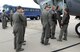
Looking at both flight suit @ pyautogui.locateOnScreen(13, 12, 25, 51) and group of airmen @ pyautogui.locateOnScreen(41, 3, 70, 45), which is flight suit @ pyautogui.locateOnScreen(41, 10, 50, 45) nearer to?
group of airmen @ pyautogui.locateOnScreen(41, 3, 70, 45)

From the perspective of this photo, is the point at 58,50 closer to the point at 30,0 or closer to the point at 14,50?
the point at 14,50

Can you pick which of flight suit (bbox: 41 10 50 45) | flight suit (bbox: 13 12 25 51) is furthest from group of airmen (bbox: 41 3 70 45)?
flight suit (bbox: 13 12 25 51)

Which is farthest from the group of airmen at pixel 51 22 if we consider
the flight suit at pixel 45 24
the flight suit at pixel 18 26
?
the flight suit at pixel 18 26

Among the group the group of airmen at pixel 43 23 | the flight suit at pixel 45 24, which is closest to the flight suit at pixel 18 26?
the group of airmen at pixel 43 23

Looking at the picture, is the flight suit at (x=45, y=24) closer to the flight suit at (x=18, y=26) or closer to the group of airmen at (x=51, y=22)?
the group of airmen at (x=51, y=22)

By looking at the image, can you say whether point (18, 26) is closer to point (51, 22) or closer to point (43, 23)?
point (43, 23)

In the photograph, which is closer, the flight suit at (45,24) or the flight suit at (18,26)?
the flight suit at (18,26)

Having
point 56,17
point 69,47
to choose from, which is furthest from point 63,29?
point 69,47

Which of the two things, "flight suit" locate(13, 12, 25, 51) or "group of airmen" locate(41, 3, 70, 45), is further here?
"group of airmen" locate(41, 3, 70, 45)

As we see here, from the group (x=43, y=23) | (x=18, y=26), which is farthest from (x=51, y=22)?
(x=18, y=26)

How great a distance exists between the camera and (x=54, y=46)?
11539 mm

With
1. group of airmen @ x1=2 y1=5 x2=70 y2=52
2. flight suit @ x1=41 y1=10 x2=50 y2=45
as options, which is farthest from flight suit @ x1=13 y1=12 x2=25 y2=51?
flight suit @ x1=41 y1=10 x2=50 y2=45

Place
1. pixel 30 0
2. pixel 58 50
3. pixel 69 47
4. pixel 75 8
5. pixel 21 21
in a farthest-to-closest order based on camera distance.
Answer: pixel 30 0, pixel 75 8, pixel 69 47, pixel 58 50, pixel 21 21

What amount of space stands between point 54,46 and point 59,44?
24.2 inches
